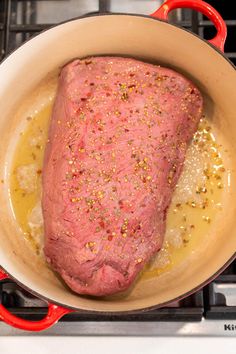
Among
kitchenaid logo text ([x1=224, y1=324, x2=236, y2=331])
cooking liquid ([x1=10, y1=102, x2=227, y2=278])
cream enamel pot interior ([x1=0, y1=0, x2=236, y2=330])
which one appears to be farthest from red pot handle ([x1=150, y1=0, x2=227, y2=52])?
kitchenaid logo text ([x1=224, y1=324, x2=236, y2=331])

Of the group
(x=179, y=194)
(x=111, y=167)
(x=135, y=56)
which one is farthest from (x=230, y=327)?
(x=135, y=56)

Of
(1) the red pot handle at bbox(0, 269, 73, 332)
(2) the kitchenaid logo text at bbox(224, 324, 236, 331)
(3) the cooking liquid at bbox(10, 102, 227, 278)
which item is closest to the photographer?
(1) the red pot handle at bbox(0, 269, 73, 332)

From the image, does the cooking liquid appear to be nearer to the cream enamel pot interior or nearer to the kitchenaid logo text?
the cream enamel pot interior

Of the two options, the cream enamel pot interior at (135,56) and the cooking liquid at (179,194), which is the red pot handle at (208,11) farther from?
the cooking liquid at (179,194)

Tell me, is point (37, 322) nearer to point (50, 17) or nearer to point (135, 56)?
point (135, 56)

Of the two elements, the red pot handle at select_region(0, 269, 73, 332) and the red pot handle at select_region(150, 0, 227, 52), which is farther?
the red pot handle at select_region(150, 0, 227, 52)
